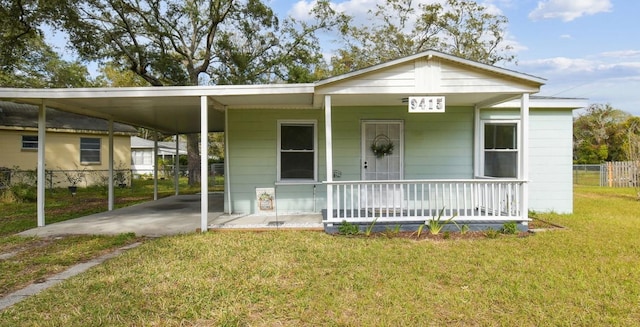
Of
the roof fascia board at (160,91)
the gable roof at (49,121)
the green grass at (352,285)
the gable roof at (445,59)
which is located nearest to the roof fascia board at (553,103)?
the gable roof at (445,59)

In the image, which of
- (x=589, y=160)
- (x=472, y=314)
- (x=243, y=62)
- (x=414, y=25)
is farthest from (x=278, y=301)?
(x=589, y=160)

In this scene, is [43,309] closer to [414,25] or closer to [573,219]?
[573,219]

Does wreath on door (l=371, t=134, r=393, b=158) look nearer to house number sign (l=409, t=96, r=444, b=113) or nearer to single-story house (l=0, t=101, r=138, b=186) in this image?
house number sign (l=409, t=96, r=444, b=113)

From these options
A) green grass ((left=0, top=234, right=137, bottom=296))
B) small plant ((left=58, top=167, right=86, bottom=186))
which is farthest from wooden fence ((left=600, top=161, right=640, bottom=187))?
small plant ((left=58, top=167, right=86, bottom=186))

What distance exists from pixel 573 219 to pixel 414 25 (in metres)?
17.8

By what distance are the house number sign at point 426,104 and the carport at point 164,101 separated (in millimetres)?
1754

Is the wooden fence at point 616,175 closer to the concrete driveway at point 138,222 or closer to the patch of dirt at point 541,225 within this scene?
the patch of dirt at point 541,225

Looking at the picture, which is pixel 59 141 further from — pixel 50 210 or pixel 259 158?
pixel 259 158

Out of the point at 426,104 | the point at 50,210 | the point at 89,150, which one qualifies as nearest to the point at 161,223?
the point at 50,210

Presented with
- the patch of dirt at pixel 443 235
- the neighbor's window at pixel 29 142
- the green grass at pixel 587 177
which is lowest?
the patch of dirt at pixel 443 235

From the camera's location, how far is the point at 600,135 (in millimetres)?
30344

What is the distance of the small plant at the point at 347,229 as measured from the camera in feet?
20.1

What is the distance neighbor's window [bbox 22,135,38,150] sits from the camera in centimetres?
1500

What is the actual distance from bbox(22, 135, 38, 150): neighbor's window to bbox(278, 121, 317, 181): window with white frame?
13.2 m
